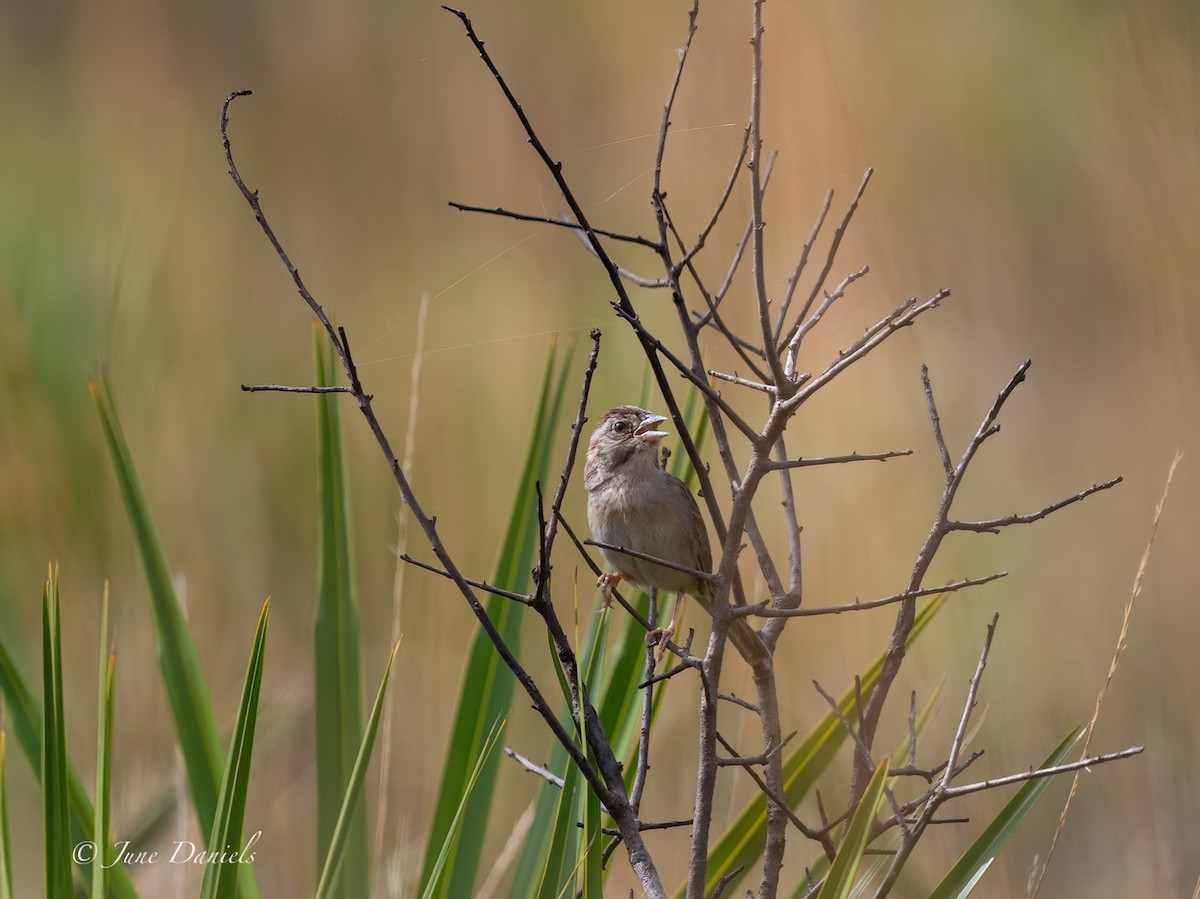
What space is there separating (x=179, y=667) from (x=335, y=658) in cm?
31

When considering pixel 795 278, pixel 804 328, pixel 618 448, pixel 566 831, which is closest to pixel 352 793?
pixel 566 831

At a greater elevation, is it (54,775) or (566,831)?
(54,775)

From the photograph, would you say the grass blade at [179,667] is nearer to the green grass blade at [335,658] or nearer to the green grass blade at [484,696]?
the green grass blade at [335,658]

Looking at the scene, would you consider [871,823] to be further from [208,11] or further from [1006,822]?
[208,11]

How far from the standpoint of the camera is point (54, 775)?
1.77 m

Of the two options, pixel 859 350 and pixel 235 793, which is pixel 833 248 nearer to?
pixel 859 350

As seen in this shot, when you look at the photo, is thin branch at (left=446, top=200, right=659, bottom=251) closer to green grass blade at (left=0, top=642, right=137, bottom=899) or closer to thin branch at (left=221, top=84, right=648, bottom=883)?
thin branch at (left=221, top=84, right=648, bottom=883)

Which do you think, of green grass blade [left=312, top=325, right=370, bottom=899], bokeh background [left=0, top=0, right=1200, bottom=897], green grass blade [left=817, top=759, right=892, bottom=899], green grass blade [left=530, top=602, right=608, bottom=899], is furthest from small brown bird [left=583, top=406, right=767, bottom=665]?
green grass blade [left=817, top=759, right=892, bottom=899]

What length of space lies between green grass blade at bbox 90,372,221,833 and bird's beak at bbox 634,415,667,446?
1.16 metres

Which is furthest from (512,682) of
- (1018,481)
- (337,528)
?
(1018,481)

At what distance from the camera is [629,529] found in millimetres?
3098

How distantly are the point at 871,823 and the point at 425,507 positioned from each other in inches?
123

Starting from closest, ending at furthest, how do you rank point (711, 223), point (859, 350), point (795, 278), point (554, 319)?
point (859, 350)
point (711, 223)
point (795, 278)
point (554, 319)

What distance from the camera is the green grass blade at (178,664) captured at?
223cm
